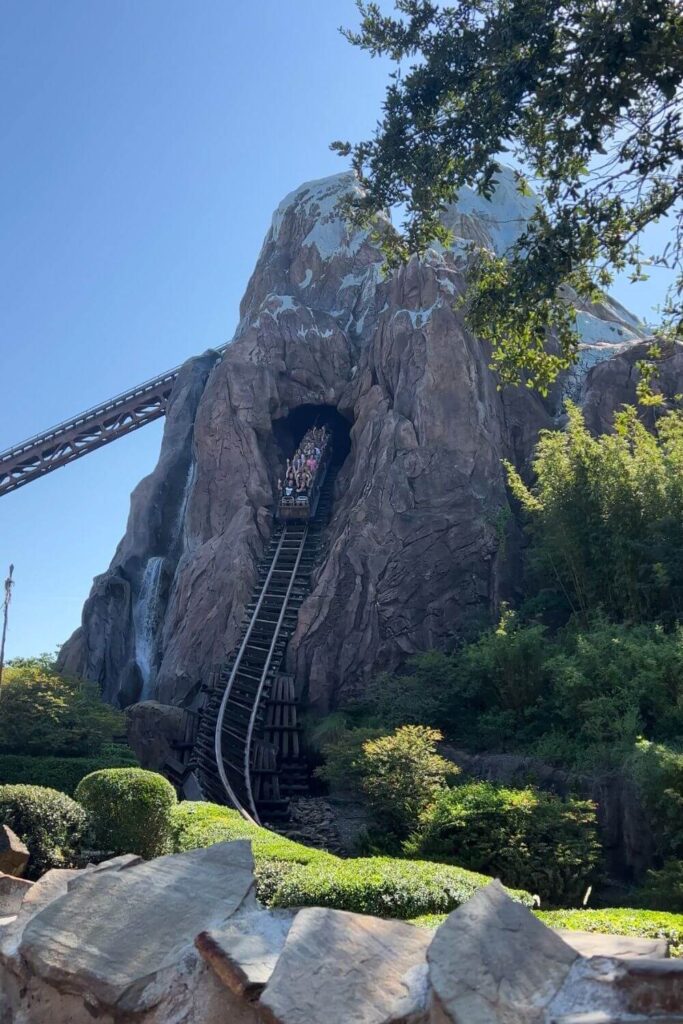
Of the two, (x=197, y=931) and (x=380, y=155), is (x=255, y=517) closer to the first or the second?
(x=380, y=155)

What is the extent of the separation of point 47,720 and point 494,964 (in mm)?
14105

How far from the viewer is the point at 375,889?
629cm

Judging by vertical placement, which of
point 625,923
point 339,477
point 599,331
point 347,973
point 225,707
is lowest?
point 625,923

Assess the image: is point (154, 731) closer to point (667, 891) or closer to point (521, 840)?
point (521, 840)

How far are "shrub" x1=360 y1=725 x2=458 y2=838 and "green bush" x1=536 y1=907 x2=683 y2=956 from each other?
517 centimetres

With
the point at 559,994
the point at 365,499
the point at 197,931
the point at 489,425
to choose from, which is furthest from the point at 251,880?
the point at 489,425

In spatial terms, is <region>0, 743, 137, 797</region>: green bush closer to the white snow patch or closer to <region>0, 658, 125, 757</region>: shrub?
<region>0, 658, 125, 757</region>: shrub

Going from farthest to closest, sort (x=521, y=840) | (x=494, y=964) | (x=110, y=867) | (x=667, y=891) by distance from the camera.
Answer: (x=521, y=840), (x=667, y=891), (x=110, y=867), (x=494, y=964)

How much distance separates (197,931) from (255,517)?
2123 centimetres

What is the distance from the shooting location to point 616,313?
35.8m

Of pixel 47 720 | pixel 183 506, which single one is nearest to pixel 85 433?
pixel 183 506

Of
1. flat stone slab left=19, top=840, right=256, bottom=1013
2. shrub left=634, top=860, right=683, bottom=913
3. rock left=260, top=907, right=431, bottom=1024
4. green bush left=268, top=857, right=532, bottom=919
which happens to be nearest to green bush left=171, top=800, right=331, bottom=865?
green bush left=268, top=857, right=532, bottom=919

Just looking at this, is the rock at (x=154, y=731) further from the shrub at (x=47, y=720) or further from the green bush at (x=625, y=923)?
the green bush at (x=625, y=923)

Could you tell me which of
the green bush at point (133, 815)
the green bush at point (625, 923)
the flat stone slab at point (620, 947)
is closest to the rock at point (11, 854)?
the green bush at point (133, 815)
